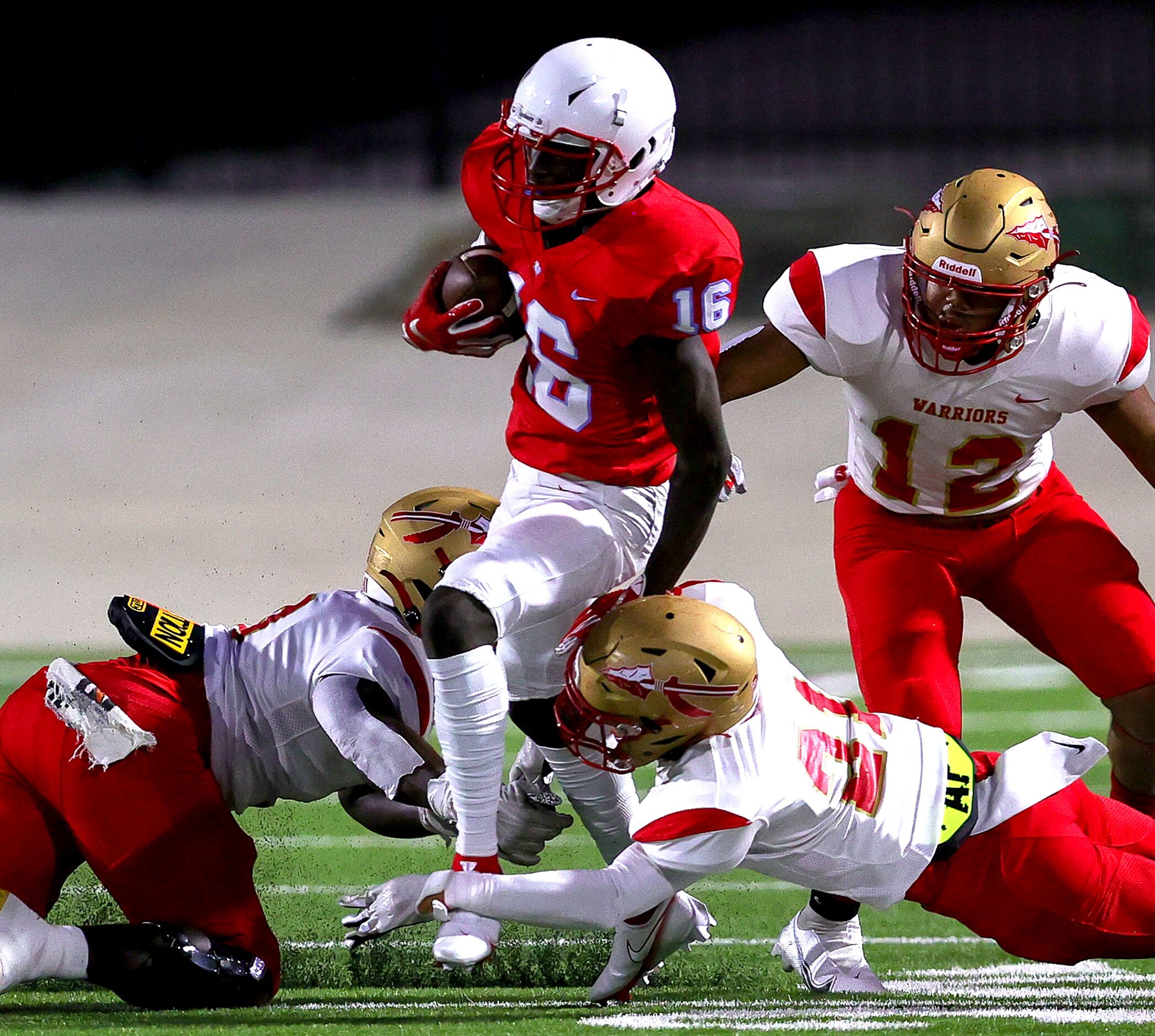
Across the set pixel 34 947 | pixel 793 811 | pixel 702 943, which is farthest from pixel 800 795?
pixel 34 947

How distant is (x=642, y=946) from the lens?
275cm

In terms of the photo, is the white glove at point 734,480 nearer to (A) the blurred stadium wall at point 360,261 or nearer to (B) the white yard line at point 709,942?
(B) the white yard line at point 709,942

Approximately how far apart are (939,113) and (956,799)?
11.8m

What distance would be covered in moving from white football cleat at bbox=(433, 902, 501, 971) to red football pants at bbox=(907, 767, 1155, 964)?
602 mm

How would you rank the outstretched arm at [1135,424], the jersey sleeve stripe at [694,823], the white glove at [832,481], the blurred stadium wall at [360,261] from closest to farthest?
the jersey sleeve stripe at [694,823], the outstretched arm at [1135,424], the white glove at [832,481], the blurred stadium wall at [360,261]

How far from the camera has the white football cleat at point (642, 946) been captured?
274 cm

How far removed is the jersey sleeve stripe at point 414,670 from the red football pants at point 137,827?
13.7 inches

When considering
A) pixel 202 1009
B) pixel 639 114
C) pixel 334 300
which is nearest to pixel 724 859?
pixel 202 1009

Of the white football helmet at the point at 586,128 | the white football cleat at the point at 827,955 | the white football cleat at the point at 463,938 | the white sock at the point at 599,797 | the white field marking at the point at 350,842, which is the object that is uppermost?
the white football helmet at the point at 586,128

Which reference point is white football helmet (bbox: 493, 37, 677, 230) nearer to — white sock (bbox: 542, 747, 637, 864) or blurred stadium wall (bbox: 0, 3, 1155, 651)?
white sock (bbox: 542, 747, 637, 864)

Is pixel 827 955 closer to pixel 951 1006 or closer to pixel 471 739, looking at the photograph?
pixel 951 1006

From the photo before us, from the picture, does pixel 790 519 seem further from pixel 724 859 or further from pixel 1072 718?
pixel 724 859

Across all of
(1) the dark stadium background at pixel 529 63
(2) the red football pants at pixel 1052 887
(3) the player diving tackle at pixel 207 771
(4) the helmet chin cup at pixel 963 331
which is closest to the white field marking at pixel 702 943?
(3) the player diving tackle at pixel 207 771

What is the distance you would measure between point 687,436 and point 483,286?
1.63 ft
